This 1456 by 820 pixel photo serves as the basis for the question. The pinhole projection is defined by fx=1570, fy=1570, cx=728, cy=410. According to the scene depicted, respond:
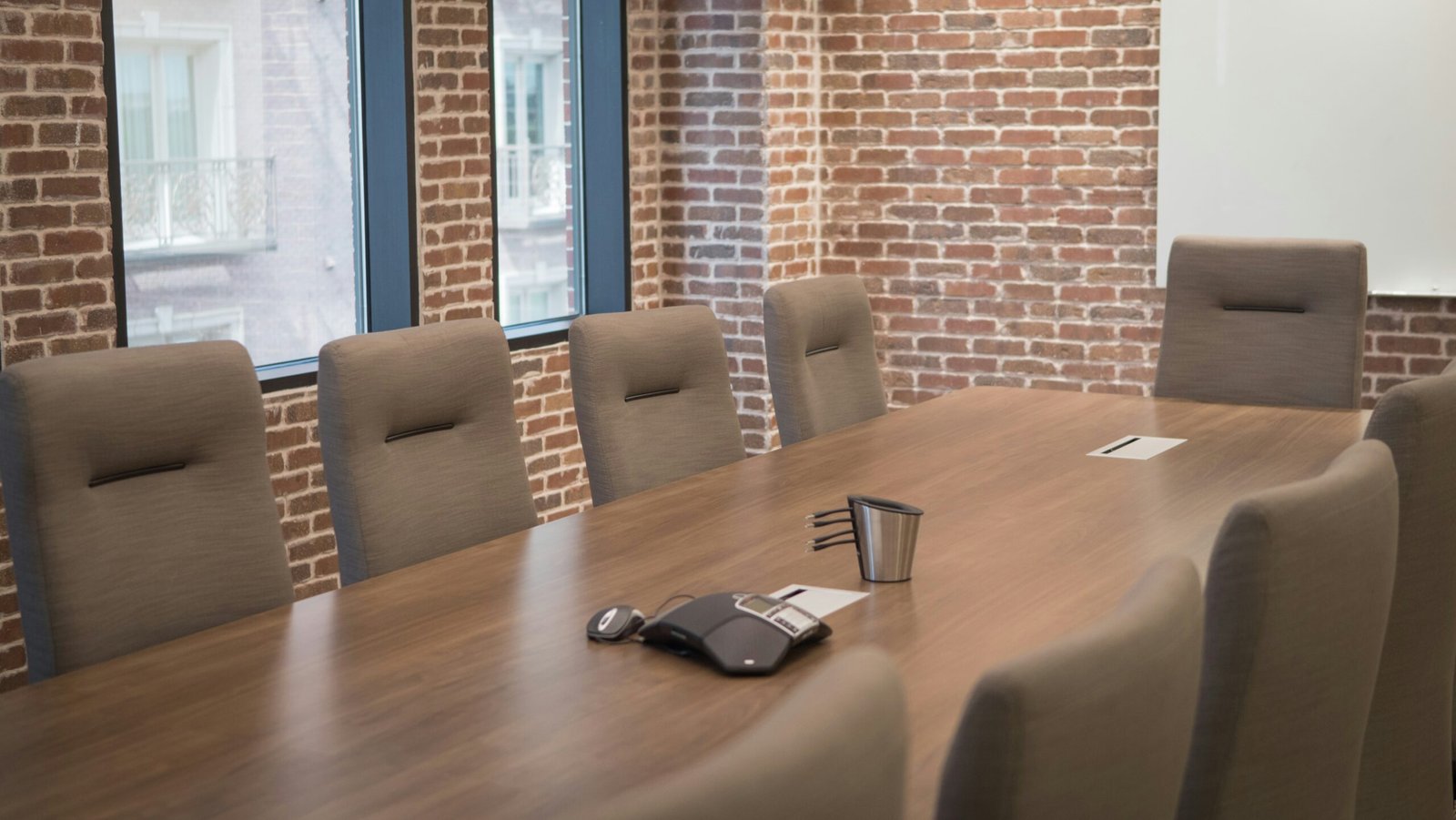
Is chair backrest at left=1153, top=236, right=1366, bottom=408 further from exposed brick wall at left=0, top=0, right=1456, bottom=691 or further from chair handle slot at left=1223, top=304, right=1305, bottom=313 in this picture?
exposed brick wall at left=0, top=0, right=1456, bottom=691

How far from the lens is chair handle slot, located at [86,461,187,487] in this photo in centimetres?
268

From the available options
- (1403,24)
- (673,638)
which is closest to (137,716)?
(673,638)

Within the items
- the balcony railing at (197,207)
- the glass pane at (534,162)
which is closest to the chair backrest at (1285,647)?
the balcony railing at (197,207)

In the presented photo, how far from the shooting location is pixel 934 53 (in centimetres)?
659

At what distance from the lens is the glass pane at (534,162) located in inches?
238

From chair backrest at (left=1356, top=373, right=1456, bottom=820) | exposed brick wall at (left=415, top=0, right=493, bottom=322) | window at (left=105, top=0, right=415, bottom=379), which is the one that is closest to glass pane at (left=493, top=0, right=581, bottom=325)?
exposed brick wall at (left=415, top=0, right=493, bottom=322)

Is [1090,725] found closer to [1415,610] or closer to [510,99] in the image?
[1415,610]

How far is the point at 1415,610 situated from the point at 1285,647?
79 cm

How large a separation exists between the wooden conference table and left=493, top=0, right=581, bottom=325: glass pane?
8.82ft

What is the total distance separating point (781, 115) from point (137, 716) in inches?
194

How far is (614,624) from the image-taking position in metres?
2.33

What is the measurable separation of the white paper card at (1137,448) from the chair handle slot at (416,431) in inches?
60.1

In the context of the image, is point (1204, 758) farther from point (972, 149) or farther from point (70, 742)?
point (972, 149)

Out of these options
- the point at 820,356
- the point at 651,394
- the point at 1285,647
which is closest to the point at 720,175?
the point at 820,356
